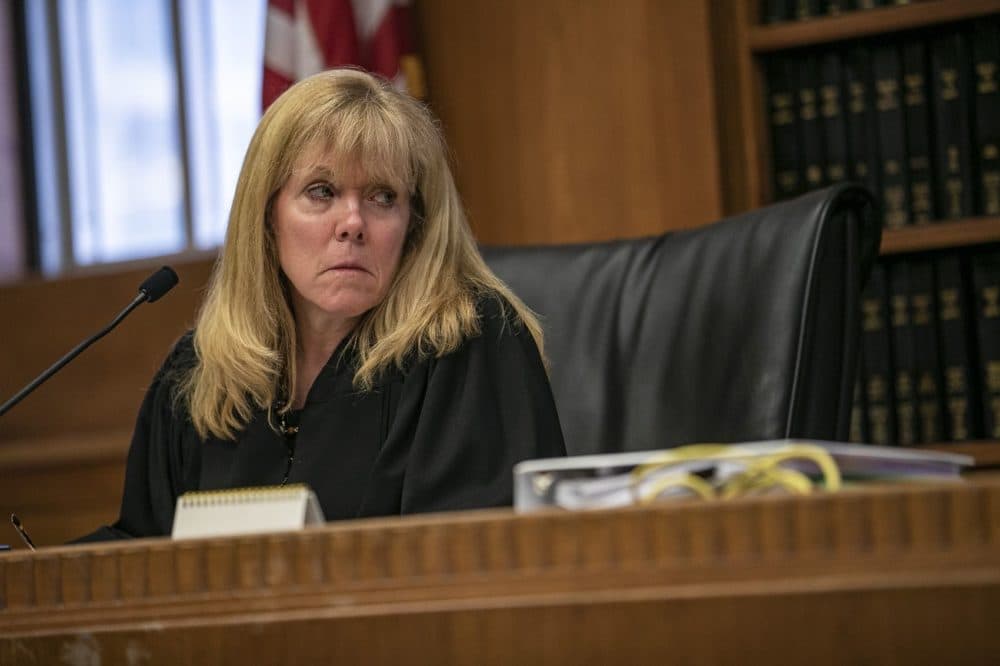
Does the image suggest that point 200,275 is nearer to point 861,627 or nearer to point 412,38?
point 412,38

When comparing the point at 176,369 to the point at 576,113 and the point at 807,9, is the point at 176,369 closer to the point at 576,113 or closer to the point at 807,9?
the point at 576,113

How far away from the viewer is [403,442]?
1.74 meters

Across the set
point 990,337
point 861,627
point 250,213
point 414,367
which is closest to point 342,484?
point 414,367

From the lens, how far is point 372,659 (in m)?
0.88

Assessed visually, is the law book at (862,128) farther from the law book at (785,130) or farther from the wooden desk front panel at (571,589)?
the wooden desk front panel at (571,589)

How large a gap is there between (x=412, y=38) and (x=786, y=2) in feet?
2.62

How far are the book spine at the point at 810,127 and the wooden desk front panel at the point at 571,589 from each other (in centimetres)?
188

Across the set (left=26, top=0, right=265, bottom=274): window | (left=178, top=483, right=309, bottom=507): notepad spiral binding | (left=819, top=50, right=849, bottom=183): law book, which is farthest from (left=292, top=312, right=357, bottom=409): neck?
(left=26, top=0, right=265, bottom=274): window

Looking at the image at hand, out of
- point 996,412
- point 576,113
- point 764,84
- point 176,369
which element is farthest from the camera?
point 576,113

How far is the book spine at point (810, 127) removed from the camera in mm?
2590

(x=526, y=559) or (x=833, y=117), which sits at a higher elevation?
(x=833, y=117)

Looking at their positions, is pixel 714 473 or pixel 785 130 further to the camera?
pixel 785 130

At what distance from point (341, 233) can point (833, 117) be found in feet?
3.89

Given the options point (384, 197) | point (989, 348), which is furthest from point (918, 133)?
point (384, 197)
